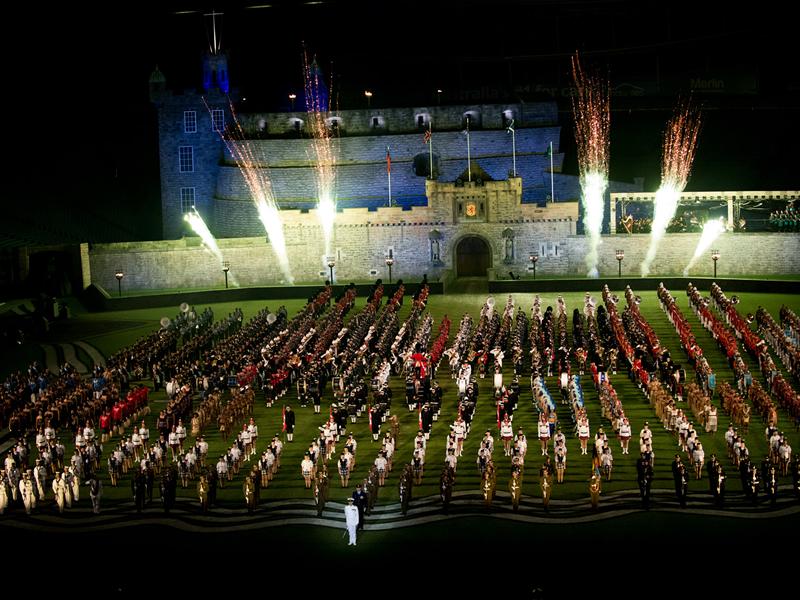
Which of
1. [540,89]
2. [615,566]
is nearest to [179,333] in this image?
[615,566]

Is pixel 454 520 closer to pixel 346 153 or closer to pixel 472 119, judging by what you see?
pixel 346 153

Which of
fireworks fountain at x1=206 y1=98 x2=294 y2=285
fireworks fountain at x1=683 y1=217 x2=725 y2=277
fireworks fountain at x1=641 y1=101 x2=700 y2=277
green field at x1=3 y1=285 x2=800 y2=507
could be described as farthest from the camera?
fireworks fountain at x1=206 y1=98 x2=294 y2=285

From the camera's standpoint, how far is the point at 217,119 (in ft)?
200

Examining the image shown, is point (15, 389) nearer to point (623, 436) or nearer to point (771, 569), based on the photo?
point (623, 436)

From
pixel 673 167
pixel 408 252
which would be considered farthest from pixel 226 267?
pixel 673 167

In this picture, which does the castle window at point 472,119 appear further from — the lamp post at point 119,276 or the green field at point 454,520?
the green field at point 454,520

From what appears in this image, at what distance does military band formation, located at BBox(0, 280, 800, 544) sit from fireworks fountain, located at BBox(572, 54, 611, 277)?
1329 cm

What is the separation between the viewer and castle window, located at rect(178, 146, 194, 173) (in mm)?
61219

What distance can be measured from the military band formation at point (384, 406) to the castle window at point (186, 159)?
2181 centimetres

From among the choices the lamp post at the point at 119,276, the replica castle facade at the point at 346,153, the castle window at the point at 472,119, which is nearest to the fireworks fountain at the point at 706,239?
the replica castle facade at the point at 346,153

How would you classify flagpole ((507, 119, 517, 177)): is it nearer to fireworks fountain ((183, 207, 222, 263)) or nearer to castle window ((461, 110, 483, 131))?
castle window ((461, 110, 483, 131))

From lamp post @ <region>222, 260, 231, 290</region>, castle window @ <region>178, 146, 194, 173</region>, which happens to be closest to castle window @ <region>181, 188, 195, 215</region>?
castle window @ <region>178, 146, 194, 173</region>

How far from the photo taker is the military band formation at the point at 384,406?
23.8m

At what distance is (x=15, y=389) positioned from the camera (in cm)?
3153
